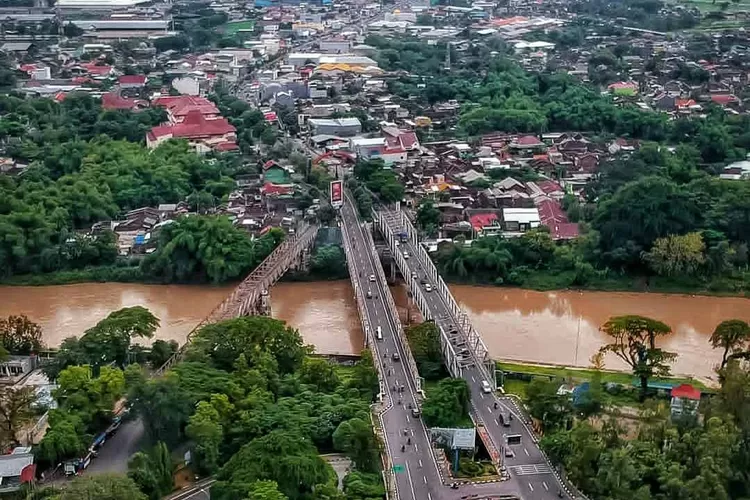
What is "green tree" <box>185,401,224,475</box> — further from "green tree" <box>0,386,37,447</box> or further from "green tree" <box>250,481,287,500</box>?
"green tree" <box>0,386,37,447</box>

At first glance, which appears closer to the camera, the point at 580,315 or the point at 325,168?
the point at 580,315

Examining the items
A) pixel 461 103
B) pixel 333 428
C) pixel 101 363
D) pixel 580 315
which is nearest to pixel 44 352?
pixel 101 363

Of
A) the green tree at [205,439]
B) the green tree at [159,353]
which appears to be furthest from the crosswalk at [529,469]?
the green tree at [159,353]

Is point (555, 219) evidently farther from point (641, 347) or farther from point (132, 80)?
point (132, 80)

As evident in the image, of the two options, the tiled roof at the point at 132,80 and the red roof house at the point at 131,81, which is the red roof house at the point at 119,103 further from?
the tiled roof at the point at 132,80

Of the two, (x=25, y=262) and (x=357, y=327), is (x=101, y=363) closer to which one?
(x=357, y=327)

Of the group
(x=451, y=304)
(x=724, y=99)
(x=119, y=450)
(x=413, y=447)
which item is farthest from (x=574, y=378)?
(x=724, y=99)
